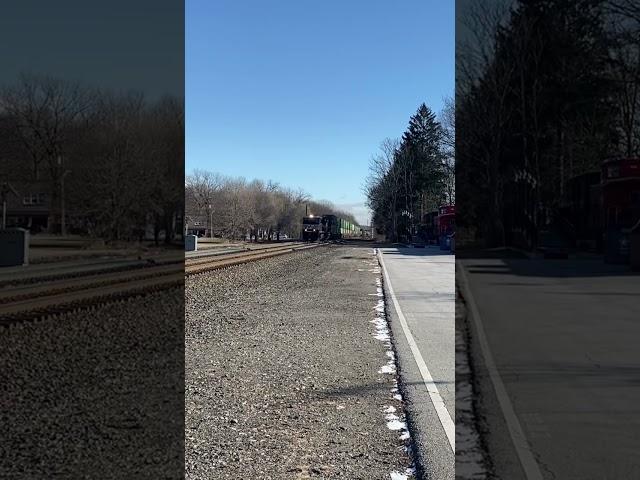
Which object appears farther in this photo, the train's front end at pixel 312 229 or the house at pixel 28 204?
the train's front end at pixel 312 229

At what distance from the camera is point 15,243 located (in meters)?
2.79

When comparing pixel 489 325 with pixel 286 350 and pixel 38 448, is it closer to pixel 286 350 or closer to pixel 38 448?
pixel 38 448

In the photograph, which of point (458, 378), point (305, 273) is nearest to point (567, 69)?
point (458, 378)

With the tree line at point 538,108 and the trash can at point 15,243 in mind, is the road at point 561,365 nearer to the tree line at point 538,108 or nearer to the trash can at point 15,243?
the tree line at point 538,108

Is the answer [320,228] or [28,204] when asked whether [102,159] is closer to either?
[28,204]

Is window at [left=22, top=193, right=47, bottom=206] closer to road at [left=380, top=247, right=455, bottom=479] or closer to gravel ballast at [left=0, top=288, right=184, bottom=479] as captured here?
gravel ballast at [left=0, top=288, right=184, bottom=479]

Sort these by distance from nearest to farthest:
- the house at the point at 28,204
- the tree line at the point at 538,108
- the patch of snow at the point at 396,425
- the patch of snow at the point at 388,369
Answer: the tree line at the point at 538,108, the house at the point at 28,204, the patch of snow at the point at 396,425, the patch of snow at the point at 388,369

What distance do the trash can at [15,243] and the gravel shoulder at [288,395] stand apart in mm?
1369

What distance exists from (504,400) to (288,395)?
138 inches

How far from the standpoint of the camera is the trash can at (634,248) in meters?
1.32

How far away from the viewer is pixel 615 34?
129 centimetres

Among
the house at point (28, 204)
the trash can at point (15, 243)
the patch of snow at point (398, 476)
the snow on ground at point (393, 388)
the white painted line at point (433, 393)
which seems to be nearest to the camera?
the house at point (28, 204)

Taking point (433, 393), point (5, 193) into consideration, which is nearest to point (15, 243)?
point (5, 193)

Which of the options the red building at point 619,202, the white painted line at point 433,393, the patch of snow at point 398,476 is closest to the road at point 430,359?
the white painted line at point 433,393
